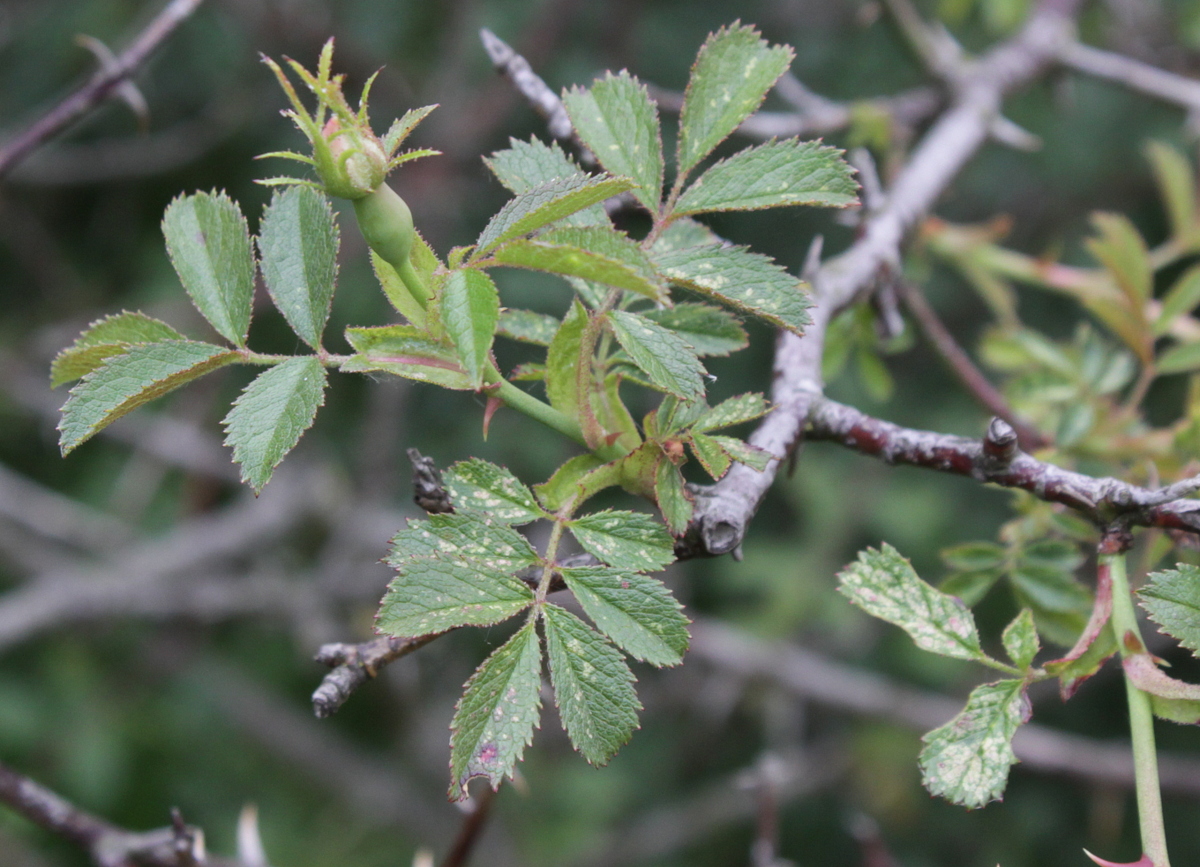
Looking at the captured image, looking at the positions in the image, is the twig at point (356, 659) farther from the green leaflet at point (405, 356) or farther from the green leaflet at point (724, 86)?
the green leaflet at point (724, 86)

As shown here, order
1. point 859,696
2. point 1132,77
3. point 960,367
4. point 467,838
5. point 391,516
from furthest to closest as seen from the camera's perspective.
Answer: point 391,516, point 859,696, point 1132,77, point 960,367, point 467,838

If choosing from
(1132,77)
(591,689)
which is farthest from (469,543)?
(1132,77)

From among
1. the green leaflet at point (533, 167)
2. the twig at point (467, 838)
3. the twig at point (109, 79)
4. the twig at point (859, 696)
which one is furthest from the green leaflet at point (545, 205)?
the twig at point (859, 696)

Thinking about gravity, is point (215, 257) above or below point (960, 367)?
above

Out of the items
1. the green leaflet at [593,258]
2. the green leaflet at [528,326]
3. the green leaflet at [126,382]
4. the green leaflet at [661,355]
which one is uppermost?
the green leaflet at [593,258]

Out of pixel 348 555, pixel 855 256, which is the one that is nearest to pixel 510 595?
pixel 855 256

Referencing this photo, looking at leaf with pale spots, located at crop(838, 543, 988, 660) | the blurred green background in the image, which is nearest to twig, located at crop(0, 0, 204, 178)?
leaf with pale spots, located at crop(838, 543, 988, 660)

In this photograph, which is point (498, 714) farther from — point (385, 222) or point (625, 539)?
point (385, 222)
